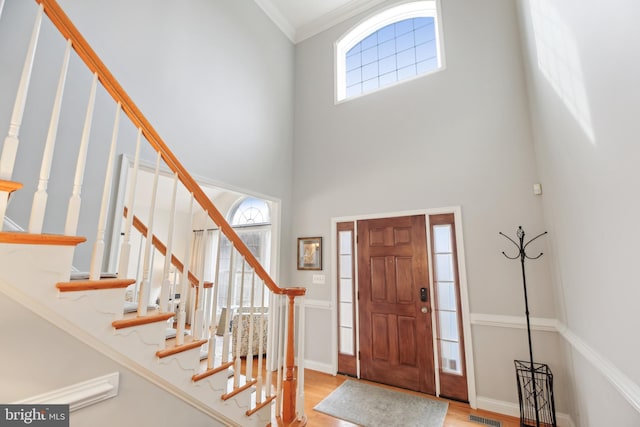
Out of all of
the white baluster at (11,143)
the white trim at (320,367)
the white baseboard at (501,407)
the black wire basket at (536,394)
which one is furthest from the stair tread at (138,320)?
the white baseboard at (501,407)

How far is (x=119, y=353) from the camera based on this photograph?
1.32m

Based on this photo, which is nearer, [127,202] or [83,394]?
[83,394]

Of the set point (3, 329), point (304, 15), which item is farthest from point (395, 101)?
point (3, 329)

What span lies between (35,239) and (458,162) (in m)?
3.51

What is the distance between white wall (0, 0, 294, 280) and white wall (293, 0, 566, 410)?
0.65 meters

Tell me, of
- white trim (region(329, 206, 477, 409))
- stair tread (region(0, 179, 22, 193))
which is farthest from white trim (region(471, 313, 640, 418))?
stair tread (region(0, 179, 22, 193))

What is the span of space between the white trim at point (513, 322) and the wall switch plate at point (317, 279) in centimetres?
183

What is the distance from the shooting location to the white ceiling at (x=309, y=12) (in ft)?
13.9

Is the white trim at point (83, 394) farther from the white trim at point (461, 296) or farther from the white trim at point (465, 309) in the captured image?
the white trim at point (465, 309)

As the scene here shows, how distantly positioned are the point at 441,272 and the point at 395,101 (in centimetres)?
228

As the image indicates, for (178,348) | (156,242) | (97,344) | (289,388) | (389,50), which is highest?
(389,50)

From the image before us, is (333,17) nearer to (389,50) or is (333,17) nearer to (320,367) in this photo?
(389,50)

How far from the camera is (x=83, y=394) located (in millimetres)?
1239

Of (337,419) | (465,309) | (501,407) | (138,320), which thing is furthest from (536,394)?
(138,320)
